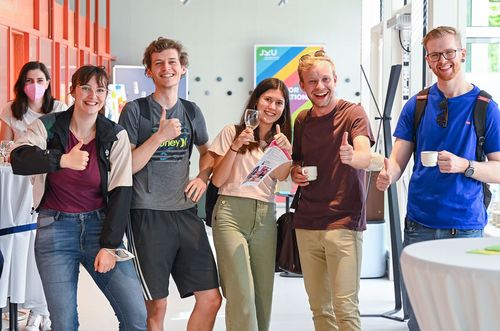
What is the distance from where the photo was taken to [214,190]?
173 inches

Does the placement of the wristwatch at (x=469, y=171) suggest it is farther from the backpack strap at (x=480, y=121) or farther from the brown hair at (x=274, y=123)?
the brown hair at (x=274, y=123)

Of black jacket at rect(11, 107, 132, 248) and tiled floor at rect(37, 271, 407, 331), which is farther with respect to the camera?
tiled floor at rect(37, 271, 407, 331)

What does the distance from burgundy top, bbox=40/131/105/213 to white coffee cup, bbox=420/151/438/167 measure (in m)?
1.38

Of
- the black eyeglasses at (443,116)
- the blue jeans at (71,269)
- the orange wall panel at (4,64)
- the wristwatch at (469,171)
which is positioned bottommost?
the blue jeans at (71,269)

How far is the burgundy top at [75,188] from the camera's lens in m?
3.74

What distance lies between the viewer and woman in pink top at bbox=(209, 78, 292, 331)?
13.9ft

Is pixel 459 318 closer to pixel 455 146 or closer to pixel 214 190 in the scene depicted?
pixel 455 146

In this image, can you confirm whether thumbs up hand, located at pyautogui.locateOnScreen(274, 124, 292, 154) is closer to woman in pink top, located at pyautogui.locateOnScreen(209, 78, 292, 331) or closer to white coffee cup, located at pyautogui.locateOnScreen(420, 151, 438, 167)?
woman in pink top, located at pyautogui.locateOnScreen(209, 78, 292, 331)

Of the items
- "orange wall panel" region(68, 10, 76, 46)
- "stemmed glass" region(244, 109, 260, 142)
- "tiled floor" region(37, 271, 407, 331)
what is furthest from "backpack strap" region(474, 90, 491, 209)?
"orange wall panel" region(68, 10, 76, 46)

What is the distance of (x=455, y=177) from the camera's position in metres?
3.73

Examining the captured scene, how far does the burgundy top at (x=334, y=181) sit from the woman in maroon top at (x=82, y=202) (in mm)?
848

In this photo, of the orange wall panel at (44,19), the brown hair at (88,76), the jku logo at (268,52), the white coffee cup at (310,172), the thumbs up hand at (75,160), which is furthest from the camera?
the jku logo at (268,52)

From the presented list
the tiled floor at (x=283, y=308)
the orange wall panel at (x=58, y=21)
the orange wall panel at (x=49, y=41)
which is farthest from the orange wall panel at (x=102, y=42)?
the tiled floor at (x=283, y=308)

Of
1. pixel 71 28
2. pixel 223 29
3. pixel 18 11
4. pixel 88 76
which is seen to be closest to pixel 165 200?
pixel 88 76
